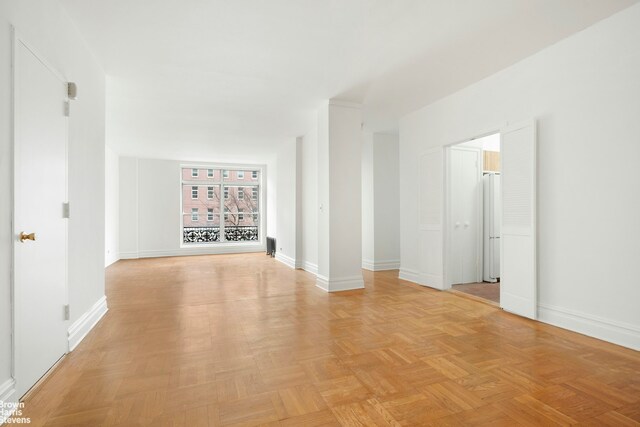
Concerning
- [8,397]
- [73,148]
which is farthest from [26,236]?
[73,148]

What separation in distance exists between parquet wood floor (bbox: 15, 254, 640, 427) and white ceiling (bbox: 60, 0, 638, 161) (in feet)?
9.05

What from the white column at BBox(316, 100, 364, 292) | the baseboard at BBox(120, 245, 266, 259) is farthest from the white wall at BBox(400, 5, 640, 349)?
the baseboard at BBox(120, 245, 266, 259)

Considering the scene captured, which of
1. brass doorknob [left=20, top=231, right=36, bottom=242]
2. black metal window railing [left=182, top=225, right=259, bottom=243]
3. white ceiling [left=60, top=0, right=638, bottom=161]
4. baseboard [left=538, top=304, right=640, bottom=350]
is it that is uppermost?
white ceiling [left=60, top=0, right=638, bottom=161]

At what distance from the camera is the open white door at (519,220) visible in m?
3.28

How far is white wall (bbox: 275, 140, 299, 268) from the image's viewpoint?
6754mm

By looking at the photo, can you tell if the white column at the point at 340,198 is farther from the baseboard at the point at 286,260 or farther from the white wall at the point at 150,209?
the white wall at the point at 150,209

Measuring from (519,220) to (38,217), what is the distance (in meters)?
4.25

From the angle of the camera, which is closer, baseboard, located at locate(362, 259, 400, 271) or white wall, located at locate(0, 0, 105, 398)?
white wall, located at locate(0, 0, 105, 398)

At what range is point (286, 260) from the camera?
732 cm

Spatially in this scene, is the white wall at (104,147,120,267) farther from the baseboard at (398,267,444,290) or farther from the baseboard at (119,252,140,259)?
the baseboard at (398,267,444,290)

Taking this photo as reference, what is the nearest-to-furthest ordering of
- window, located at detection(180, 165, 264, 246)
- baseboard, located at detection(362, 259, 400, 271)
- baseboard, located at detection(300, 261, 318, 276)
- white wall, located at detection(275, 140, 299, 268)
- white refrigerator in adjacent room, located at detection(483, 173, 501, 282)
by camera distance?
white refrigerator in adjacent room, located at detection(483, 173, 501, 282) < baseboard, located at detection(300, 261, 318, 276) < baseboard, located at detection(362, 259, 400, 271) < white wall, located at detection(275, 140, 299, 268) < window, located at detection(180, 165, 264, 246)

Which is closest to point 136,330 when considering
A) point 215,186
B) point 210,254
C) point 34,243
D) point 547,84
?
point 34,243

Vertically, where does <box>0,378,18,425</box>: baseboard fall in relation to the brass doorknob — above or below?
below

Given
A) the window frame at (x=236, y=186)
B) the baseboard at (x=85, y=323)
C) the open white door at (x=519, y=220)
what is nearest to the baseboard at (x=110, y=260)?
the window frame at (x=236, y=186)
